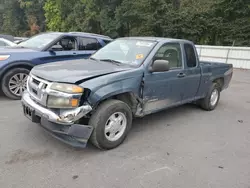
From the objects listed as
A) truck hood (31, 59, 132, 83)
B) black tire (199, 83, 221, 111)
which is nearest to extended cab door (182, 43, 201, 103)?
black tire (199, 83, 221, 111)

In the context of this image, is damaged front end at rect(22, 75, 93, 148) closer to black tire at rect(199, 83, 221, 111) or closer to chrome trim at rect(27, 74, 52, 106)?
chrome trim at rect(27, 74, 52, 106)

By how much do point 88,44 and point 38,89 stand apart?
12.7ft

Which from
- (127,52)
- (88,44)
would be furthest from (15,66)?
(127,52)

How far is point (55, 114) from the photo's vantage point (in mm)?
2965

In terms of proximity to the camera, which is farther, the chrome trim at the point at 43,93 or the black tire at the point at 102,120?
the black tire at the point at 102,120

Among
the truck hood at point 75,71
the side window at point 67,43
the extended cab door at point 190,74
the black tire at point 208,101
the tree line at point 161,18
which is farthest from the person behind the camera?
the tree line at point 161,18

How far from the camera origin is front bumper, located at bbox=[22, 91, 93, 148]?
2.91 m

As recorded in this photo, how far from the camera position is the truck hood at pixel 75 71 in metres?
3.04

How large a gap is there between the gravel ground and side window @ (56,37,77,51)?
2.41 meters

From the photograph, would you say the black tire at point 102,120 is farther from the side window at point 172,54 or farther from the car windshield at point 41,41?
the car windshield at point 41,41

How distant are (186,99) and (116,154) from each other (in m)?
2.19

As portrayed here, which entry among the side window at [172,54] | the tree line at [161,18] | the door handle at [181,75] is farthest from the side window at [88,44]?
the tree line at [161,18]

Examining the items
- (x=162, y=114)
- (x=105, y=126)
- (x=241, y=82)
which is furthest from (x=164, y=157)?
(x=241, y=82)

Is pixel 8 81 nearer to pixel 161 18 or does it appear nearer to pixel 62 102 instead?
pixel 62 102
